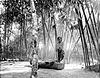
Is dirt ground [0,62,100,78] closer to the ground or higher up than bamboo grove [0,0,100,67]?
closer to the ground

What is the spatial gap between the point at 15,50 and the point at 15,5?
41.1ft

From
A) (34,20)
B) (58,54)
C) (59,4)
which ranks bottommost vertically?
(58,54)

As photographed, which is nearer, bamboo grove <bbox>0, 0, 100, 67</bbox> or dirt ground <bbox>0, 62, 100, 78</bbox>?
bamboo grove <bbox>0, 0, 100, 67</bbox>

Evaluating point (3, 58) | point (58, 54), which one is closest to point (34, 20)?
point (58, 54)

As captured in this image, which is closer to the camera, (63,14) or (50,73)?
(63,14)

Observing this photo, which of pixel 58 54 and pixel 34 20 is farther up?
pixel 34 20

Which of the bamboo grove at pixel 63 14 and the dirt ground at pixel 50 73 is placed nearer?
the bamboo grove at pixel 63 14

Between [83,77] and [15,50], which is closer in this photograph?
[83,77]

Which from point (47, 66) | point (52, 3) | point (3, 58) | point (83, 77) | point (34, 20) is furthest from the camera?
point (3, 58)

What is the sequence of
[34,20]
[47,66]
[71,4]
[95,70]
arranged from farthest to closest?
1. [47,66]
2. [95,70]
3. [71,4]
4. [34,20]

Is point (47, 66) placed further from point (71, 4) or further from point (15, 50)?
point (15, 50)

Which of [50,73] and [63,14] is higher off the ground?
[63,14]

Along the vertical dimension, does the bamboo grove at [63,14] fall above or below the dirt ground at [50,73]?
above

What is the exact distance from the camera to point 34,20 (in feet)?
15.5
